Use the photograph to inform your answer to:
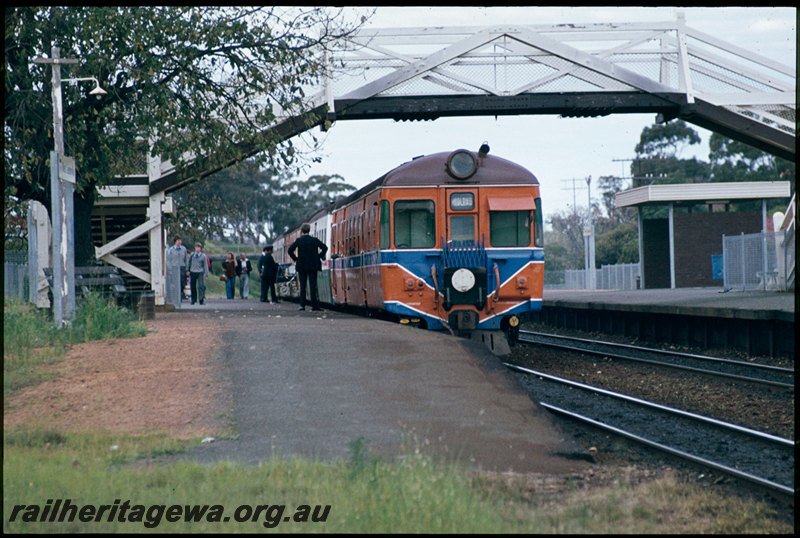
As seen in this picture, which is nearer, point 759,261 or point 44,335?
point 44,335

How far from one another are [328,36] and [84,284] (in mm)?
6990

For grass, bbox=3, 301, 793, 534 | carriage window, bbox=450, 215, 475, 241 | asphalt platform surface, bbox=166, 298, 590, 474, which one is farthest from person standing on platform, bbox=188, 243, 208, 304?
grass, bbox=3, 301, 793, 534

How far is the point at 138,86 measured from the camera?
19.0 m

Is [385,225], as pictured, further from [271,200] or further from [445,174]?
[271,200]

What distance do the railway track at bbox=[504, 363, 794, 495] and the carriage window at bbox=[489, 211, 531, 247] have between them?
10.8 feet

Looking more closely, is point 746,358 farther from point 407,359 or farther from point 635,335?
point 407,359

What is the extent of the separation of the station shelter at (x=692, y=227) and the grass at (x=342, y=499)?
3248cm

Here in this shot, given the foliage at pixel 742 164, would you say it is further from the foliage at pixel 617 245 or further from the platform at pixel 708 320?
the platform at pixel 708 320

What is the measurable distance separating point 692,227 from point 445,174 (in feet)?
81.4

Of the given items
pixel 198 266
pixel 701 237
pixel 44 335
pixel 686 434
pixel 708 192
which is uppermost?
pixel 708 192

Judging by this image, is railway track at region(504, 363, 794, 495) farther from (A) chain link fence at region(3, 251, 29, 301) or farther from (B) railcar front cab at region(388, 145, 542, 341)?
(A) chain link fence at region(3, 251, 29, 301)

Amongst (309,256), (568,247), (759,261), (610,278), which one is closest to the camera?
(309,256)

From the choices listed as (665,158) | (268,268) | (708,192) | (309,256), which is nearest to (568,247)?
(665,158)

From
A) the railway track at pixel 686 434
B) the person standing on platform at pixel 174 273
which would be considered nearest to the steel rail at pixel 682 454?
the railway track at pixel 686 434
